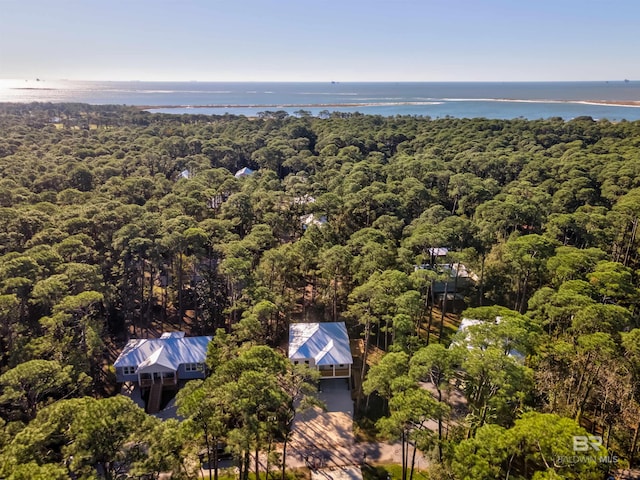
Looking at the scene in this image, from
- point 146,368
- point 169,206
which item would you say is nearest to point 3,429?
point 146,368

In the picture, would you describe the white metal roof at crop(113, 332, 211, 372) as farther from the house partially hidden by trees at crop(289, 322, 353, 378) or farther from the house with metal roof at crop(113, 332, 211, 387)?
the house partially hidden by trees at crop(289, 322, 353, 378)

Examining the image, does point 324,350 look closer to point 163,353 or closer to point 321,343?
point 321,343

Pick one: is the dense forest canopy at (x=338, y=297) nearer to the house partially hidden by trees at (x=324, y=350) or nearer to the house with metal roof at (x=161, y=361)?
the house partially hidden by trees at (x=324, y=350)

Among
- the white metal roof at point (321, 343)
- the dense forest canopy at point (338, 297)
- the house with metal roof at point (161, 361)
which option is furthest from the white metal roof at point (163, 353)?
the white metal roof at point (321, 343)

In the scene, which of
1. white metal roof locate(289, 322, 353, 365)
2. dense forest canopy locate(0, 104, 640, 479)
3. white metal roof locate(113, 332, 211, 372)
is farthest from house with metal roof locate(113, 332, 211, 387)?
white metal roof locate(289, 322, 353, 365)

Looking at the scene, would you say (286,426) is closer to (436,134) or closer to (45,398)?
(45,398)

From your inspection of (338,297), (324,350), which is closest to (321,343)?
(324,350)
